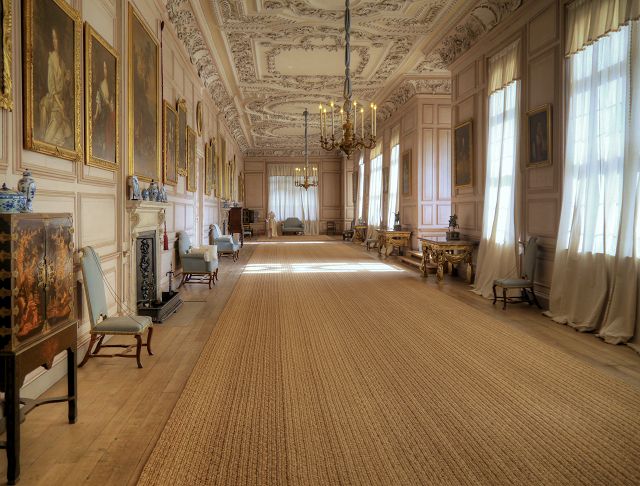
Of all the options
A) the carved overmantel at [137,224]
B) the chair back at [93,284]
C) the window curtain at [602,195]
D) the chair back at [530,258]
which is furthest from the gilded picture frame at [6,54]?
the chair back at [530,258]

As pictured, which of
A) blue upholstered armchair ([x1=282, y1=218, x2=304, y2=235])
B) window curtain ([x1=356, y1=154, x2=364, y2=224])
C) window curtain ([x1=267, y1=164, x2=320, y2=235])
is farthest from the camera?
window curtain ([x1=267, y1=164, x2=320, y2=235])

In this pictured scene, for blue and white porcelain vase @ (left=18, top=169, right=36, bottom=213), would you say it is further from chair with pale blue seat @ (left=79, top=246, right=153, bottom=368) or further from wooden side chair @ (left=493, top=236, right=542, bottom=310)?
wooden side chair @ (left=493, top=236, right=542, bottom=310)

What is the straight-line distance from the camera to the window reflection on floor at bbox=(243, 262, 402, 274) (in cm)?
1027

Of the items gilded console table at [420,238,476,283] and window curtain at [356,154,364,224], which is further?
window curtain at [356,154,364,224]

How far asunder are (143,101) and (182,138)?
2.35 m

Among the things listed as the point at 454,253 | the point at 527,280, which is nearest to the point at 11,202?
the point at 527,280

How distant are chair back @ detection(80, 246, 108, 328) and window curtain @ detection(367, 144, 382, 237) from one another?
41.7ft

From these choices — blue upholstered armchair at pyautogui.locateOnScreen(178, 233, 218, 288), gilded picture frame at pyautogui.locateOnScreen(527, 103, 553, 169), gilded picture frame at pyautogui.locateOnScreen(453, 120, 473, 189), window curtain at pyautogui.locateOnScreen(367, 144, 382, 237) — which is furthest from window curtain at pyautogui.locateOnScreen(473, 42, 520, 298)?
window curtain at pyautogui.locateOnScreen(367, 144, 382, 237)

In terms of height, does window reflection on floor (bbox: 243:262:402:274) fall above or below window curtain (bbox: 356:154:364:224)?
below

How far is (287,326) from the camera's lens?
5.38m

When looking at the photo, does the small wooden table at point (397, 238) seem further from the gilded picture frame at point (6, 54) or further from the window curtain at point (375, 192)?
the gilded picture frame at point (6, 54)

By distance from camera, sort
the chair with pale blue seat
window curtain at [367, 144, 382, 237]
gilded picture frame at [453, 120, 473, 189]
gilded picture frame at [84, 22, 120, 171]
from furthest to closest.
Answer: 1. window curtain at [367, 144, 382, 237]
2. gilded picture frame at [453, 120, 473, 189]
3. gilded picture frame at [84, 22, 120, 171]
4. the chair with pale blue seat

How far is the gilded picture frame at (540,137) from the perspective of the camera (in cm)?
628

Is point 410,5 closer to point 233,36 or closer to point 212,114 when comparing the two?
point 233,36
